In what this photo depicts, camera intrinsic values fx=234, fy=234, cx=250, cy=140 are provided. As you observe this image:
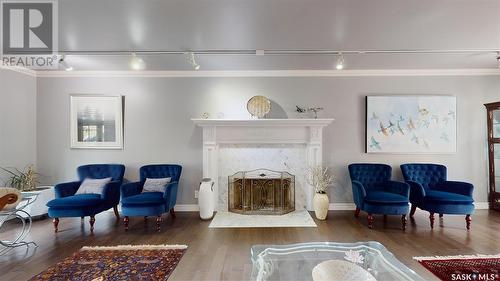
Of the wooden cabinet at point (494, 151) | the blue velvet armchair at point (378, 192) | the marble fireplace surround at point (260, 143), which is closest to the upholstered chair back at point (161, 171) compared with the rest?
the marble fireplace surround at point (260, 143)

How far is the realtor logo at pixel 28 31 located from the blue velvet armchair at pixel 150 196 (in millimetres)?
2120

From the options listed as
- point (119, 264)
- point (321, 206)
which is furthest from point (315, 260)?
point (119, 264)

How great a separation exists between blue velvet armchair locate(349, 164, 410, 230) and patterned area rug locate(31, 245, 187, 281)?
8.62 feet

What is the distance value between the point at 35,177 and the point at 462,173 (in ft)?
25.0

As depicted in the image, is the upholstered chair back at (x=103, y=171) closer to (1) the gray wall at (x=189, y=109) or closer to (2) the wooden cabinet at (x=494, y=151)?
(1) the gray wall at (x=189, y=109)

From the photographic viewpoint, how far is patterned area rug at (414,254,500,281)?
7.22 ft

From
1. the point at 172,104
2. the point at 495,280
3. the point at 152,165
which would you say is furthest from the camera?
the point at 172,104

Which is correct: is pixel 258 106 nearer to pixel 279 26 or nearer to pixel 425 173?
pixel 279 26

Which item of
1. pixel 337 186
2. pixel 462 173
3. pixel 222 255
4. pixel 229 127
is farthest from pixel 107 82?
pixel 462 173

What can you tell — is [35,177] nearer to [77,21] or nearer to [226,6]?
[77,21]

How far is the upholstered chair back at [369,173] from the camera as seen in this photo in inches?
157

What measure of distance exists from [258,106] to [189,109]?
4.18 feet

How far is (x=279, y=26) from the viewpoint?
2.64 meters

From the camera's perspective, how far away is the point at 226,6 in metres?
2.25
